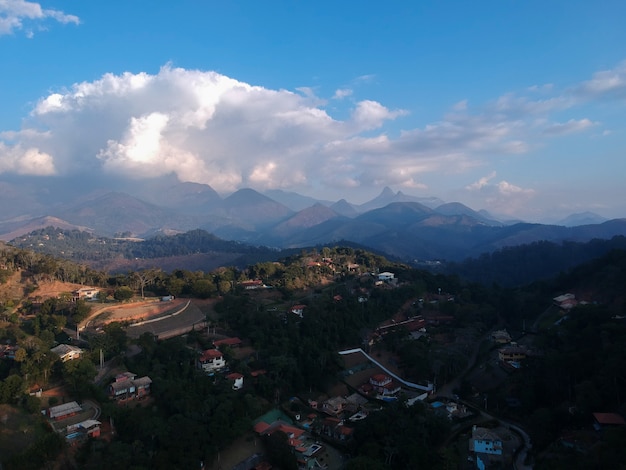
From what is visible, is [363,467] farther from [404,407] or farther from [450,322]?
[450,322]

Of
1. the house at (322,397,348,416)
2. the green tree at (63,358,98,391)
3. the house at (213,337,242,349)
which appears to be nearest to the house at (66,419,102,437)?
the green tree at (63,358,98,391)

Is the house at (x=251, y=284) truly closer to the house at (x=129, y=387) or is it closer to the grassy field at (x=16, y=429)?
the house at (x=129, y=387)

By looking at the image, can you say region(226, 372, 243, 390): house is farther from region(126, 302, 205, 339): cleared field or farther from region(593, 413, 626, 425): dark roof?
region(593, 413, 626, 425): dark roof

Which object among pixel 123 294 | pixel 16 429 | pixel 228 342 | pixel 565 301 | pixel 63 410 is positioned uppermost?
pixel 565 301

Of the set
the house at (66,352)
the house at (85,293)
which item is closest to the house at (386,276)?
the house at (85,293)

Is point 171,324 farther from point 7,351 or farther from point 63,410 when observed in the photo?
point 63,410

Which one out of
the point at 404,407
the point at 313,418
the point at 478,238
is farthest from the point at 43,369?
the point at 478,238

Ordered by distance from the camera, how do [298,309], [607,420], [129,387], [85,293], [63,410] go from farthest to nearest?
[298,309], [85,293], [129,387], [63,410], [607,420]

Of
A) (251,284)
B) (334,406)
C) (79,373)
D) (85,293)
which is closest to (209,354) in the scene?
(79,373)
